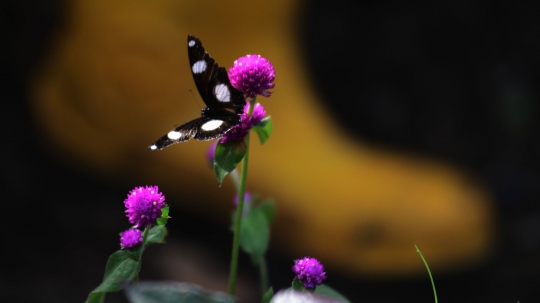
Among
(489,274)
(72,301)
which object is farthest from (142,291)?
(489,274)

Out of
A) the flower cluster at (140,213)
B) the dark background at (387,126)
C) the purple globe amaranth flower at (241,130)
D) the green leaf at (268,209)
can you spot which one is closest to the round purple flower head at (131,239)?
the flower cluster at (140,213)

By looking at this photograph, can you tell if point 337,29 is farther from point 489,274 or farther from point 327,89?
point 489,274

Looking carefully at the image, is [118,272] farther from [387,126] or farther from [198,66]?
[387,126]

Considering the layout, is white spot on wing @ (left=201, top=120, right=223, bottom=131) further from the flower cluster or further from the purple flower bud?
the purple flower bud

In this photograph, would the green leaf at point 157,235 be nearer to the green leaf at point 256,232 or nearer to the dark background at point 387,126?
the green leaf at point 256,232

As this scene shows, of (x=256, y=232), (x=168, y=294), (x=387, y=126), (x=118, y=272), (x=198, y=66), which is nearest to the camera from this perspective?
(x=168, y=294)

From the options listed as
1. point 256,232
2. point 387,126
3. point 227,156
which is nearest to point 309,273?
point 227,156

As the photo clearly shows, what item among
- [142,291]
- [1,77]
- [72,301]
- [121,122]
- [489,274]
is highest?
[1,77]

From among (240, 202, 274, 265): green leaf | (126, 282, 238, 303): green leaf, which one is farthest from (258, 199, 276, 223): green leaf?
(126, 282, 238, 303): green leaf
